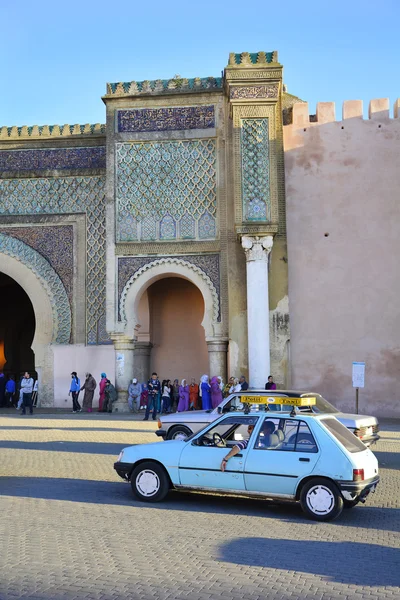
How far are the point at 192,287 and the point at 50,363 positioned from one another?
4.62m

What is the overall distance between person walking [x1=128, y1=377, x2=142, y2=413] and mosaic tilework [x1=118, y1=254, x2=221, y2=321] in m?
1.69

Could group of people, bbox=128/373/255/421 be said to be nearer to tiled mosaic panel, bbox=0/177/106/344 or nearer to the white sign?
tiled mosaic panel, bbox=0/177/106/344

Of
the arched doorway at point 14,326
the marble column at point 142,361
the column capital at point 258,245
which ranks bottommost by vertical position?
the marble column at point 142,361

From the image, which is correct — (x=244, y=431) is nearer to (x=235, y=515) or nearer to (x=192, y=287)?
(x=235, y=515)

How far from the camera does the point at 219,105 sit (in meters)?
18.0

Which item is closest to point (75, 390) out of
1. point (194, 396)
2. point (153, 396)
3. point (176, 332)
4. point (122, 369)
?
point (122, 369)

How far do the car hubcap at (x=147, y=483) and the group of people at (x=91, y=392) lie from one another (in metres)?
10.5

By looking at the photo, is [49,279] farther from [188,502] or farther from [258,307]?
[188,502]

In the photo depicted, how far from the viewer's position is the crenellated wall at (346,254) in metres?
17.1

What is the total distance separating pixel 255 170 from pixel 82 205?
484cm

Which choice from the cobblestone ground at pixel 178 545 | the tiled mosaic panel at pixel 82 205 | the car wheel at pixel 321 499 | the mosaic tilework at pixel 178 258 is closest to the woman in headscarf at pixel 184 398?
the mosaic tilework at pixel 178 258

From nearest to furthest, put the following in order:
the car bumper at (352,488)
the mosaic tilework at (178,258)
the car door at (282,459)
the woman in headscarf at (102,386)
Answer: the car bumper at (352,488) → the car door at (282,459) → the mosaic tilework at (178,258) → the woman in headscarf at (102,386)

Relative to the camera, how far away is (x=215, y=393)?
1686 cm

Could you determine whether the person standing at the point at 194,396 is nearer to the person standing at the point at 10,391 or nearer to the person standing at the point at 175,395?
the person standing at the point at 175,395
